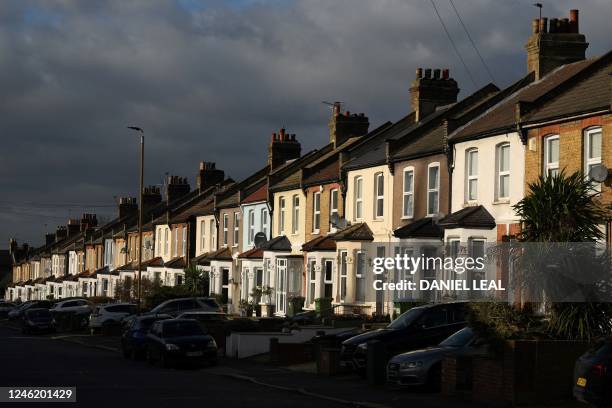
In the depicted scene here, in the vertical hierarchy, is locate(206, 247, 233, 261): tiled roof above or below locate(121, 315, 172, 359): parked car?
above

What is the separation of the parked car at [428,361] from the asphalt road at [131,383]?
217 centimetres

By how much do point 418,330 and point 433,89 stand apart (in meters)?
25.2

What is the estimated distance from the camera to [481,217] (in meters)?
35.7

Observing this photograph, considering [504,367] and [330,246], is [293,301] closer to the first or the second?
[330,246]

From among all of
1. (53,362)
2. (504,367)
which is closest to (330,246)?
(53,362)

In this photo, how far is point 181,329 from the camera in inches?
1292

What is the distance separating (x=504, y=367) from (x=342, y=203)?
27.6 meters

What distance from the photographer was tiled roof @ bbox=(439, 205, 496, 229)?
35438 mm

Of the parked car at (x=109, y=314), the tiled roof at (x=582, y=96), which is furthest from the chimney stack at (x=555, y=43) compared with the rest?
the parked car at (x=109, y=314)

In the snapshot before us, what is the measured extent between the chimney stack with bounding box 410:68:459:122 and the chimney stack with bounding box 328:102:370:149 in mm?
9206

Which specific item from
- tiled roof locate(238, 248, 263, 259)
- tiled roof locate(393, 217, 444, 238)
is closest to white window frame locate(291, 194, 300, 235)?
tiled roof locate(238, 248, 263, 259)

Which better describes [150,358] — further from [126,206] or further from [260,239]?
[126,206]

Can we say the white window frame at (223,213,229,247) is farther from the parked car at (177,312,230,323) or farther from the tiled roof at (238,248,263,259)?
the parked car at (177,312,230,323)

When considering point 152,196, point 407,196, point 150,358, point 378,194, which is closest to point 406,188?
point 407,196
